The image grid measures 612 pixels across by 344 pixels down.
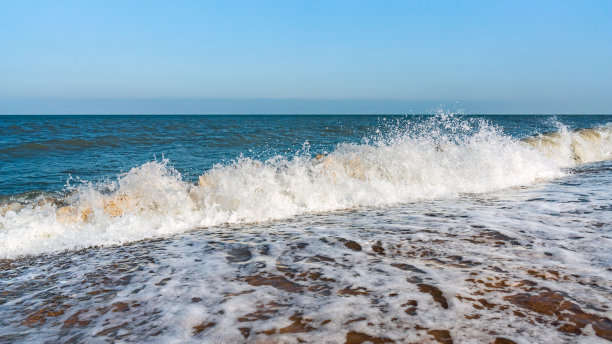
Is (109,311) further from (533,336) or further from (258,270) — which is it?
(533,336)

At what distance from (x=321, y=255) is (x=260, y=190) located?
2930mm

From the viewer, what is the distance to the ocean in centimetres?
222

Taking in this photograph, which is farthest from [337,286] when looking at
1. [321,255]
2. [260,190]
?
[260,190]

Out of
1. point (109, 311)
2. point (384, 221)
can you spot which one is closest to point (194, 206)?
point (384, 221)

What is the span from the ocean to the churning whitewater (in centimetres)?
3

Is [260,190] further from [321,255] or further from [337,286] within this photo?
[337,286]

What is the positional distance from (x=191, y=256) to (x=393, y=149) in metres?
5.40

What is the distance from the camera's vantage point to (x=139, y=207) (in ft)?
18.5

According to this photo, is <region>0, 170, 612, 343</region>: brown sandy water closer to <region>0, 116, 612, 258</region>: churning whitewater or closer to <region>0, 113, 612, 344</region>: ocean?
<region>0, 113, 612, 344</region>: ocean

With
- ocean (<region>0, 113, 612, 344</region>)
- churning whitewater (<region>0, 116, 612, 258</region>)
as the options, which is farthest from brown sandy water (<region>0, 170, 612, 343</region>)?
churning whitewater (<region>0, 116, 612, 258</region>)

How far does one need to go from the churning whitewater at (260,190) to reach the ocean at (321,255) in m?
0.03

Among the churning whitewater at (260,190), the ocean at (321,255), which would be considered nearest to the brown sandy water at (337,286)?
the ocean at (321,255)

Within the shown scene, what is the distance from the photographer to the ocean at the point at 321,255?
2217 mm

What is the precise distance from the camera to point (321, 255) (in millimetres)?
3486
